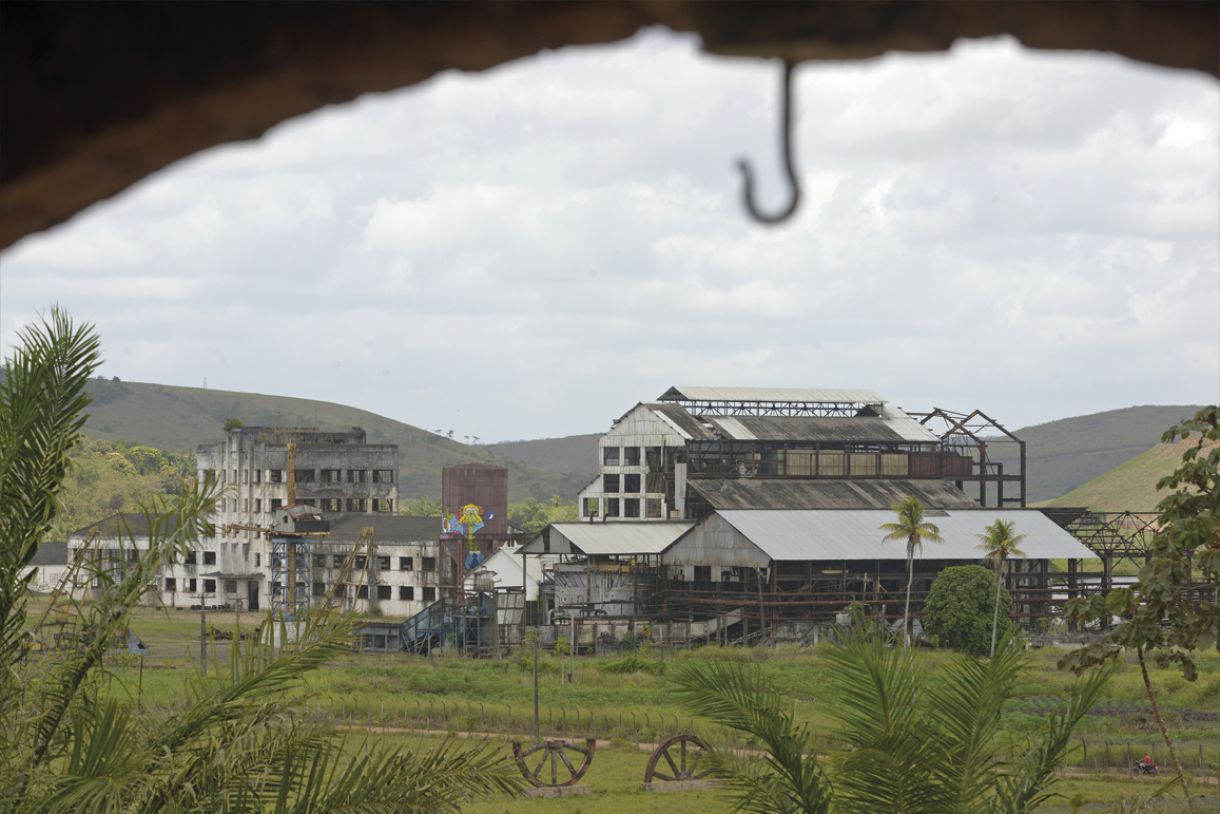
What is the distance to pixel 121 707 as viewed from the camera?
8781 mm

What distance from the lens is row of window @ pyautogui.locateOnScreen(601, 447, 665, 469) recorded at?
211ft

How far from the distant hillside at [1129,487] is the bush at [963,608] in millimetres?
77117

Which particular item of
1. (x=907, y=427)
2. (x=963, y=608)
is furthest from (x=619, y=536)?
(x=907, y=427)

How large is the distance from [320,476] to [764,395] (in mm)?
28493

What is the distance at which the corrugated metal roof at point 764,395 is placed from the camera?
67938mm

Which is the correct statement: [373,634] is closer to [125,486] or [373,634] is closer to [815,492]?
[815,492]

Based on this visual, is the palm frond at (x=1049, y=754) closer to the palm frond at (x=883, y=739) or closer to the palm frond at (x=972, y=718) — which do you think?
the palm frond at (x=972, y=718)

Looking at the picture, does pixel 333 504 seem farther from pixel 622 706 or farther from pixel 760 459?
pixel 622 706

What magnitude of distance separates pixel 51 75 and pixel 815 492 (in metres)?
61.5

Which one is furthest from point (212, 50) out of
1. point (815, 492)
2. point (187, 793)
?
point (815, 492)

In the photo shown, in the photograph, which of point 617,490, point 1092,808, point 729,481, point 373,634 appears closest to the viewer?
point 1092,808

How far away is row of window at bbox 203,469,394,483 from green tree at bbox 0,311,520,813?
72.1m

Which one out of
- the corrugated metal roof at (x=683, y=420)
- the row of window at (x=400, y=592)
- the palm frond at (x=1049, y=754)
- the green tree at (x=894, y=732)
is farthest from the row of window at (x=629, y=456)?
the palm frond at (x=1049, y=754)

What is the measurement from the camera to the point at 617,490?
220ft
